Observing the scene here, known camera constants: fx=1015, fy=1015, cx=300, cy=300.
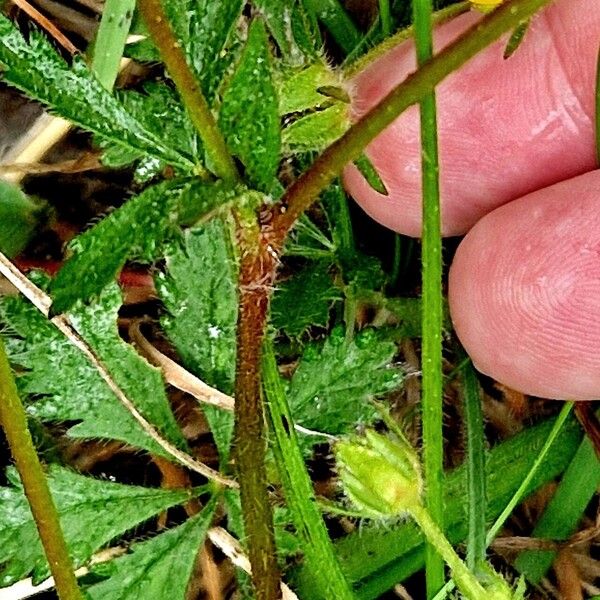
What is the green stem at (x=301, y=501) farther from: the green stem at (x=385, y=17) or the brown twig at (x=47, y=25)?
the brown twig at (x=47, y=25)

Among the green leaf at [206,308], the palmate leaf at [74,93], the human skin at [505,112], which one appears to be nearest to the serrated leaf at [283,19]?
the human skin at [505,112]

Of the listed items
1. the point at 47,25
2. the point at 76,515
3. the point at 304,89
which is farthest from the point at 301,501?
the point at 47,25

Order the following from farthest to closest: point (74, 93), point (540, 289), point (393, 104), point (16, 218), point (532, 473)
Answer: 1. point (16, 218)
2. point (532, 473)
3. point (540, 289)
4. point (74, 93)
5. point (393, 104)

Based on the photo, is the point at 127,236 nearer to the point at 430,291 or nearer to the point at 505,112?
the point at 430,291

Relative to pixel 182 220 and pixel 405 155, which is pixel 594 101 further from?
pixel 182 220

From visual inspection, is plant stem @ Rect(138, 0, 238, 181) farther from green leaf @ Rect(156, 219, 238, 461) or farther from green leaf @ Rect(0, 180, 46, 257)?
green leaf @ Rect(0, 180, 46, 257)

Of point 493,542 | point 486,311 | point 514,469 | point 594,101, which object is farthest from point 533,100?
point 493,542
